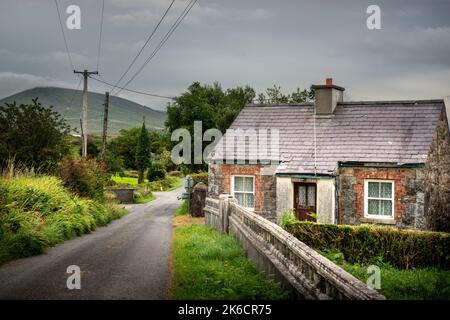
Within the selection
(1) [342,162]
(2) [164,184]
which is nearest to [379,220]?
(1) [342,162]

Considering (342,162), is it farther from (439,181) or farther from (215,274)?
(215,274)

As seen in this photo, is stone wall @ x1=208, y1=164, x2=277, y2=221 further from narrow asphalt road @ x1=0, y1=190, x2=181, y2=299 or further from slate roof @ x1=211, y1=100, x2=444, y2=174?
narrow asphalt road @ x1=0, y1=190, x2=181, y2=299

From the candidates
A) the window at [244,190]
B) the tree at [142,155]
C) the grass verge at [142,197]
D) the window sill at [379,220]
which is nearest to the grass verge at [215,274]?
the window at [244,190]

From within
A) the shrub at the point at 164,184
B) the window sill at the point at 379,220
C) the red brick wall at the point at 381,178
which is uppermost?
the red brick wall at the point at 381,178

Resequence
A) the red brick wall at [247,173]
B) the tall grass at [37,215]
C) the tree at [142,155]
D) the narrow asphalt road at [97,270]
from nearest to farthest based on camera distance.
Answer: the narrow asphalt road at [97,270] < the tall grass at [37,215] < the red brick wall at [247,173] < the tree at [142,155]

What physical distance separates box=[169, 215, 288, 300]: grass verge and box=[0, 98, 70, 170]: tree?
8.99m

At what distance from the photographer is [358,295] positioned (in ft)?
15.7

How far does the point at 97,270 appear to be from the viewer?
997cm

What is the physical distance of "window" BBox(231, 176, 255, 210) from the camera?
842 inches

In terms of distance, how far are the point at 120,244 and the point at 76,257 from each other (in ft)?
8.71

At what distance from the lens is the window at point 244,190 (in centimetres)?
2138

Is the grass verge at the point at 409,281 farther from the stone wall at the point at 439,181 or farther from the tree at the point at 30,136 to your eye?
the tree at the point at 30,136

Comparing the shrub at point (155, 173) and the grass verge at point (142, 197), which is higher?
the shrub at point (155, 173)

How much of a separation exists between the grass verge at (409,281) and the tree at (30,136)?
13.5 metres
